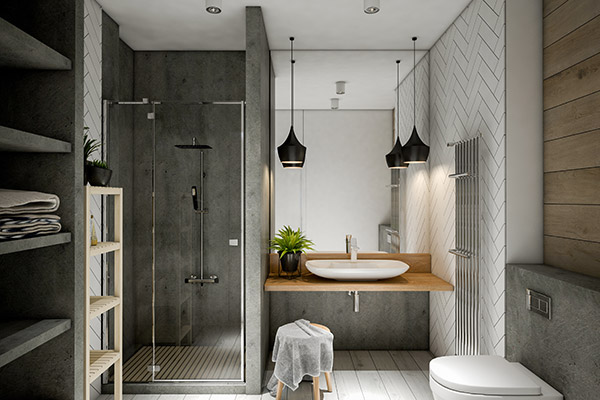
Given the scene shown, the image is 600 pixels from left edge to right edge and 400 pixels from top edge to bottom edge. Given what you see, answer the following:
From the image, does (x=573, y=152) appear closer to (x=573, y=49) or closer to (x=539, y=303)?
(x=573, y=49)

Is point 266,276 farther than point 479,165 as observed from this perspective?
Yes

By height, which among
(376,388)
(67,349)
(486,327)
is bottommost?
(376,388)

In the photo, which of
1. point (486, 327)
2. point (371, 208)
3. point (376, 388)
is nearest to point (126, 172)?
point (371, 208)

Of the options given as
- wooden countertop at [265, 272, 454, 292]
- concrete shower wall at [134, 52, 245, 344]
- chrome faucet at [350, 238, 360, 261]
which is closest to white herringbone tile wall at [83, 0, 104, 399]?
concrete shower wall at [134, 52, 245, 344]

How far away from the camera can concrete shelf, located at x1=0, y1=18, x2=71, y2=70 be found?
1.34 meters

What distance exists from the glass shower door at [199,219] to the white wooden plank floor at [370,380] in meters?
0.43

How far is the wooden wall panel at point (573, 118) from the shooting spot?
6.82 ft

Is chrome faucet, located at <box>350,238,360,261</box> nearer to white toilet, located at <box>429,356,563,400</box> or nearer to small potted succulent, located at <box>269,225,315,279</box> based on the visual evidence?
small potted succulent, located at <box>269,225,315,279</box>

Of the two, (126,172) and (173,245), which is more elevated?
(126,172)

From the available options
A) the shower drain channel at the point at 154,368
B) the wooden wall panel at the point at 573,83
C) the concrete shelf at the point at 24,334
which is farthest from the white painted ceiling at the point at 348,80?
the concrete shelf at the point at 24,334

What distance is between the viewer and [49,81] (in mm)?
1641

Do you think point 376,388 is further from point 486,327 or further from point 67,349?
point 67,349

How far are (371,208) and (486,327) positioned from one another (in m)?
1.45

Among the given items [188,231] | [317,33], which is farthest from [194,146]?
[317,33]
